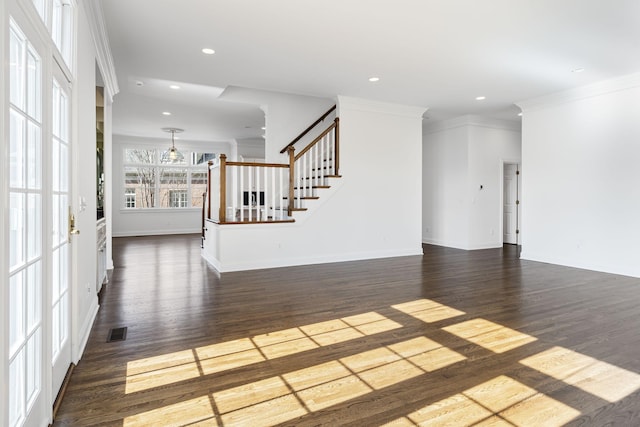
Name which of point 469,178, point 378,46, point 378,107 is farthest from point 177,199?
point 378,46

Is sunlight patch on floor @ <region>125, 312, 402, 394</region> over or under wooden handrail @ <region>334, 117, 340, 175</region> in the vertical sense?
under

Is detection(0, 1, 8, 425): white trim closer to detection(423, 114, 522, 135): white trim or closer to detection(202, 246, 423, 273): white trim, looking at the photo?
detection(202, 246, 423, 273): white trim

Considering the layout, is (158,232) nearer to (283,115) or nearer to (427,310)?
(283,115)

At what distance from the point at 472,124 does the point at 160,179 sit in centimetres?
910

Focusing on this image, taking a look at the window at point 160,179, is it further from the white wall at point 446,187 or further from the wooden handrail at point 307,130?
the white wall at point 446,187

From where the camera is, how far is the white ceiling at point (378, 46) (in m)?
3.57

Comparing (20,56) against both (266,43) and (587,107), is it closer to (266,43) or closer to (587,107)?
(266,43)

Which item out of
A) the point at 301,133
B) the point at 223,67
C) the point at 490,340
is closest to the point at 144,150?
the point at 301,133

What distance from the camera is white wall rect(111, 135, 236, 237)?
36.1 ft

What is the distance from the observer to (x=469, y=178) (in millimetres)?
8102

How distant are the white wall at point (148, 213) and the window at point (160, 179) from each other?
17 cm

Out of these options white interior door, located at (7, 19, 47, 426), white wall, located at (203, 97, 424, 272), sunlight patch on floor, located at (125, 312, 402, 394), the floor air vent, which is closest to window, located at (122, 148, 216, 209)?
white wall, located at (203, 97, 424, 272)

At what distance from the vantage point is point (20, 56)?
4.99 feet

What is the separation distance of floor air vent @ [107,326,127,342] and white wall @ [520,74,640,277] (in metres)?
6.53
